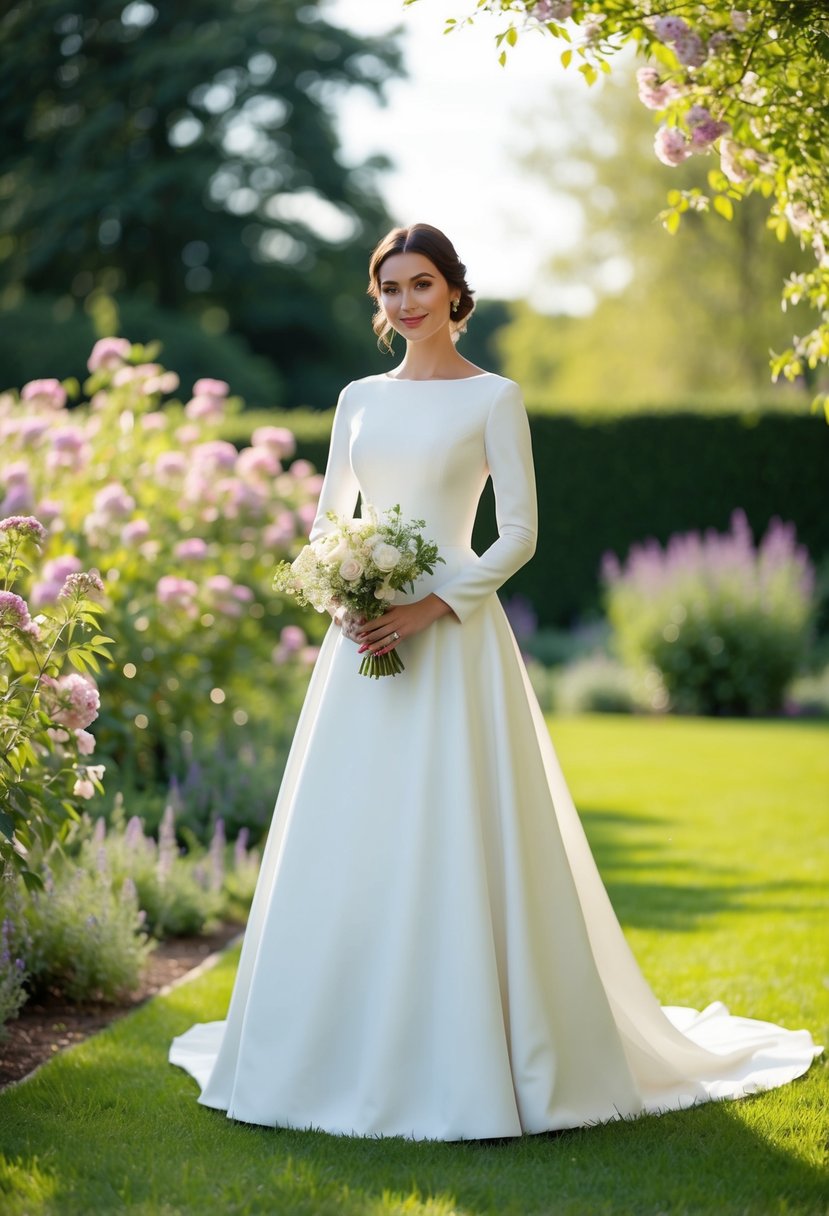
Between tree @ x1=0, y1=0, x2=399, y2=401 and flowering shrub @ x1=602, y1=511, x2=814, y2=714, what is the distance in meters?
13.6

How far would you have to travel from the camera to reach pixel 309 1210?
289 cm

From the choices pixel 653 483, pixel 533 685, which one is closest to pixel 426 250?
pixel 533 685

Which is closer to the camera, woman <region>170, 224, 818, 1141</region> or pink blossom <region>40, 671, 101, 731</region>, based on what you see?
woman <region>170, 224, 818, 1141</region>

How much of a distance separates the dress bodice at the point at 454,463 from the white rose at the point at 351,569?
263 millimetres

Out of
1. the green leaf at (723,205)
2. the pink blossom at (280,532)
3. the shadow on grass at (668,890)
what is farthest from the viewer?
the pink blossom at (280,532)

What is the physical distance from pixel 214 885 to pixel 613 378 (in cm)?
2079

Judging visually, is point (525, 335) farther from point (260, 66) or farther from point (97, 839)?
point (97, 839)

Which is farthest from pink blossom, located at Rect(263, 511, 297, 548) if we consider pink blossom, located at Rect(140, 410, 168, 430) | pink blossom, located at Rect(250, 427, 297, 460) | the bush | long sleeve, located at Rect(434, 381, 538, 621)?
long sleeve, located at Rect(434, 381, 538, 621)

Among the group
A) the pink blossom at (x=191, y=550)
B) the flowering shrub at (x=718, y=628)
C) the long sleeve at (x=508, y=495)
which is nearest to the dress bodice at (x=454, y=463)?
the long sleeve at (x=508, y=495)

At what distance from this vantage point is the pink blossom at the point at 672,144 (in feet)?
12.4

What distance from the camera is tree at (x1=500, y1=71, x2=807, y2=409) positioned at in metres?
23.5

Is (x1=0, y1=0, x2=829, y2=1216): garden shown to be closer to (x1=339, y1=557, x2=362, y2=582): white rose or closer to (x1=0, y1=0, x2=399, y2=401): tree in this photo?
(x1=339, y1=557, x2=362, y2=582): white rose

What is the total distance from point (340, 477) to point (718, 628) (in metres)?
9.45

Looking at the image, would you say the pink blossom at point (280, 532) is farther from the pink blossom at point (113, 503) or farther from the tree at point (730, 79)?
the tree at point (730, 79)
